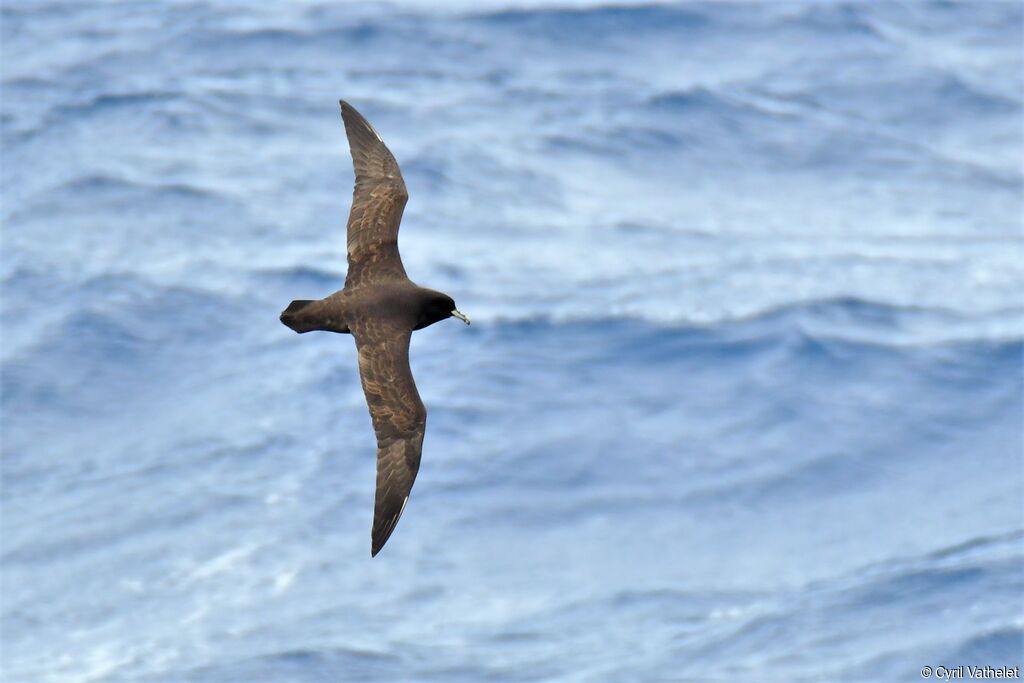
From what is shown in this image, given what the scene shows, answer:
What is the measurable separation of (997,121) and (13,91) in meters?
16.8

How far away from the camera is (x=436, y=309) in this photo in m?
14.3

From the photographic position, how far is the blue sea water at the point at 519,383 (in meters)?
22.0

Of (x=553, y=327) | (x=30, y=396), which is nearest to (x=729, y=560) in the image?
(x=553, y=327)

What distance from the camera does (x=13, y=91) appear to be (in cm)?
3084

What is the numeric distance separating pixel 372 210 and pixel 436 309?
126 centimetres

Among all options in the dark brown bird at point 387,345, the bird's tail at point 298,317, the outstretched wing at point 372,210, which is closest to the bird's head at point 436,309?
the dark brown bird at point 387,345

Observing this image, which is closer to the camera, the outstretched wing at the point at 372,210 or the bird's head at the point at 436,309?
the bird's head at the point at 436,309

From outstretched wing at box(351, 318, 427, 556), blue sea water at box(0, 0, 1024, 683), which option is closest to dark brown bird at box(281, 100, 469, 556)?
outstretched wing at box(351, 318, 427, 556)

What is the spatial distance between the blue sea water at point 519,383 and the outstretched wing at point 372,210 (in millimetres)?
7841

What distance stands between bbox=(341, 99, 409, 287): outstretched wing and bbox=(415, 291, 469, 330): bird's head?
39cm

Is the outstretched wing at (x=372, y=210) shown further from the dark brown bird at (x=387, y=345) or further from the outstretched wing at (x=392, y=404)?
the outstretched wing at (x=392, y=404)

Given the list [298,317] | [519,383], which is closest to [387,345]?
[298,317]

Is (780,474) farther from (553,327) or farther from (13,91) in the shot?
(13,91)

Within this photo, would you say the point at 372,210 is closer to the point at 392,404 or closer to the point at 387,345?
the point at 387,345
